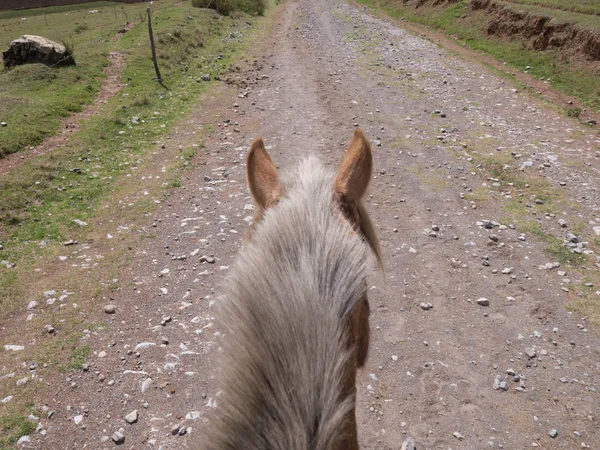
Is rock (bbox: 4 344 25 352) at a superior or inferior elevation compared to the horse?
inferior

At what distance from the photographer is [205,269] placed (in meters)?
5.68

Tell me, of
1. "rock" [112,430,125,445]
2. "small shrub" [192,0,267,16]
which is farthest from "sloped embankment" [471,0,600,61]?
"rock" [112,430,125,445]

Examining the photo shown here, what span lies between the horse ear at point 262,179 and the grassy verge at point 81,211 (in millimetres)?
3485

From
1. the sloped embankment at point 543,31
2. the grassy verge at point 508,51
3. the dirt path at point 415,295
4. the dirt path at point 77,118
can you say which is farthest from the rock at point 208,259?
the sloped embankment at point 543,31

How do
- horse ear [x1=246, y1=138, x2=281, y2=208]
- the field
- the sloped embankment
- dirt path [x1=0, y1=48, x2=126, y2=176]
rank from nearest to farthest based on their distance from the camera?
horse ear [x1=246, y1=138, x2=281, y2=208], dirt path [x1=0, y1=48, x2=126, y2=176], the sloped embankment, the field

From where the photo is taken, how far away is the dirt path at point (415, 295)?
146 inches

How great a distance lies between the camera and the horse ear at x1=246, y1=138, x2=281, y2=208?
2.19 meters

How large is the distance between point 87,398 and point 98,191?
15.3 ft

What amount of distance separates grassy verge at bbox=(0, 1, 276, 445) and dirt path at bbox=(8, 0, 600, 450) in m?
0.28

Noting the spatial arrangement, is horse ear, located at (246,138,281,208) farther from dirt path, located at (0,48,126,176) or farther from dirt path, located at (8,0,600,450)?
dirt path, located at (0,48,126,176)

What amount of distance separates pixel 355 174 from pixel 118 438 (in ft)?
11.0

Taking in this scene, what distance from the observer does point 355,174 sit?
2.29 meters

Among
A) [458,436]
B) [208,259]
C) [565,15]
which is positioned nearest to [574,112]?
[565,15]

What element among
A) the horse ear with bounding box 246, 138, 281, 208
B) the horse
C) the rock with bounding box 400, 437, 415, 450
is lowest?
the rock with bounding box 400, 437, 415, 450
